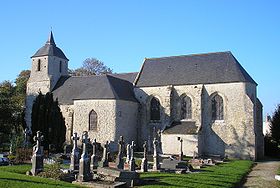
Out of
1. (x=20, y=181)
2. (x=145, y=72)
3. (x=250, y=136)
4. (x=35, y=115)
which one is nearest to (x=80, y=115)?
(x=35, y=115)

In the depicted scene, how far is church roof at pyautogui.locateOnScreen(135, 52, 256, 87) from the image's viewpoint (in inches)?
1216

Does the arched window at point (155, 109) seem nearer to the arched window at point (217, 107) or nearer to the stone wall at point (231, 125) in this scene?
the stone wall at point (231, 125)

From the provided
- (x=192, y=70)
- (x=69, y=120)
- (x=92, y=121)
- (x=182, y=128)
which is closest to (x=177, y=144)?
(x=182, y=128)

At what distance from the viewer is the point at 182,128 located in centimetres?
3050

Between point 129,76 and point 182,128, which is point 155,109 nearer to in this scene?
point 182,128

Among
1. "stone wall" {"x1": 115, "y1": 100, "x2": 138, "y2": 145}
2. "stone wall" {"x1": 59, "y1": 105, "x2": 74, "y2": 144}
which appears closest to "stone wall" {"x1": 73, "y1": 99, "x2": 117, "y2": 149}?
"stone wall" {"x1": 115, "y1": 100, "x2": 138, "y2": 145}

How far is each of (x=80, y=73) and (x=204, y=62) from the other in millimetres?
24610

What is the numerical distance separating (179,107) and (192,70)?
4.09m

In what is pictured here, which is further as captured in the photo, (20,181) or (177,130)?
(177,130)

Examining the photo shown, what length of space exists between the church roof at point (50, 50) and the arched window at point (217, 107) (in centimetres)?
1959

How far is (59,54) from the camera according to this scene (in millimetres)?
39375

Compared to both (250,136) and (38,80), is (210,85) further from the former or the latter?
(38,80)

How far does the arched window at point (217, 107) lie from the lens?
30.6 m

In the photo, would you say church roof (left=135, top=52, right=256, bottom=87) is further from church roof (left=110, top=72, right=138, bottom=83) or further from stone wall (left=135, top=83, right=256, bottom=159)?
church roof (left=110, top=72, right=138, bottom=83)
